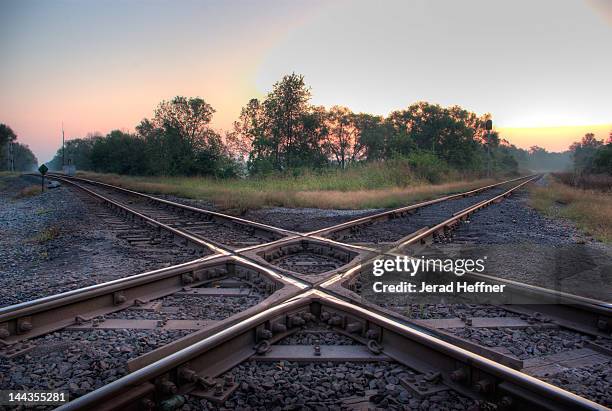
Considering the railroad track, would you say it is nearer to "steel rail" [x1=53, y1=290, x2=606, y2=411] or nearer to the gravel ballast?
"steel rail" [x1=53, y1=290, x2=606, y2=411]

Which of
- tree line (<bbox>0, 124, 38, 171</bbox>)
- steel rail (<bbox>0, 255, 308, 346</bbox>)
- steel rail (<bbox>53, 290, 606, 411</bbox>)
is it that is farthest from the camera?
tree line (<bbox>0, 124, 38, 171</bbox>)

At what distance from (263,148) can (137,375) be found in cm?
3232

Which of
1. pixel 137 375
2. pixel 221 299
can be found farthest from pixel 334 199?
pixel 137 375

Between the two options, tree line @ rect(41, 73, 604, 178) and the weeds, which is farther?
tree line @ rect(41, 73, 604, 178)

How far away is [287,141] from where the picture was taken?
33531mm

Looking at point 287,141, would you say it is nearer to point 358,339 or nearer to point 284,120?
point 284,120

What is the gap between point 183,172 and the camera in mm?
35719

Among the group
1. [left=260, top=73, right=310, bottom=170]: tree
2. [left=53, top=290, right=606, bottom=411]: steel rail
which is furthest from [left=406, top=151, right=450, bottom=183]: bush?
[left=53, top=290, right=606, bottom=411]: steel rail

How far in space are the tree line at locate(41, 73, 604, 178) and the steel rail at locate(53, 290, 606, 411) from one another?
21.3 metres

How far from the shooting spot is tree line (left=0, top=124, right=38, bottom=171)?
7300 cm

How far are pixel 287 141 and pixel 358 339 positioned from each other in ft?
104

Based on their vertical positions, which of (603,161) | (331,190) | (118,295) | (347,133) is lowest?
(118,295)

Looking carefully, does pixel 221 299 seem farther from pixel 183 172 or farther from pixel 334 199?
pixel 183 172

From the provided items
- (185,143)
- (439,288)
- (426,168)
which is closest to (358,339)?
(439,288)
